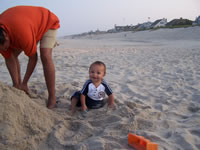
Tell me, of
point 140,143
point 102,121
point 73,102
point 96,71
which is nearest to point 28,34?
point 96,71

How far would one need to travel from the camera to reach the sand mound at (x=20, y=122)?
151cm

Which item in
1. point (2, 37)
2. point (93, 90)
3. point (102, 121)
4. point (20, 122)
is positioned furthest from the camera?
point (93, 90)

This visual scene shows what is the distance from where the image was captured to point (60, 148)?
5.12 ft

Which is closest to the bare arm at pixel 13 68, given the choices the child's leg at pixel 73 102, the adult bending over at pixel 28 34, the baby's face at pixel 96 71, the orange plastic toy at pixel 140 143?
the adult bending over at pixel 28 34

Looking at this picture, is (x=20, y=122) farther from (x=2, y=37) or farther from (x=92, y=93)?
(x=92, y=93)

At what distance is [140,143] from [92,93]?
42.5 inches

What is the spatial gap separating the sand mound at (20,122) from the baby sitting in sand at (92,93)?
1.75ft

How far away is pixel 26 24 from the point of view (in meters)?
1.98

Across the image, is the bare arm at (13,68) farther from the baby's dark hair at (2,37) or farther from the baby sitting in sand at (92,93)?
the baby sitting in sand at (92,93)

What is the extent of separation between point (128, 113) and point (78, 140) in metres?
0.73

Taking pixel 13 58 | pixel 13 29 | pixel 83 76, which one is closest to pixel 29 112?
pixel 13 29

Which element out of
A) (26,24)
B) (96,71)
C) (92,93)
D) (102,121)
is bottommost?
(102,121)

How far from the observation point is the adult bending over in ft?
6.30

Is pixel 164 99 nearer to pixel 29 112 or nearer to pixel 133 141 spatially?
pixel 133 141
